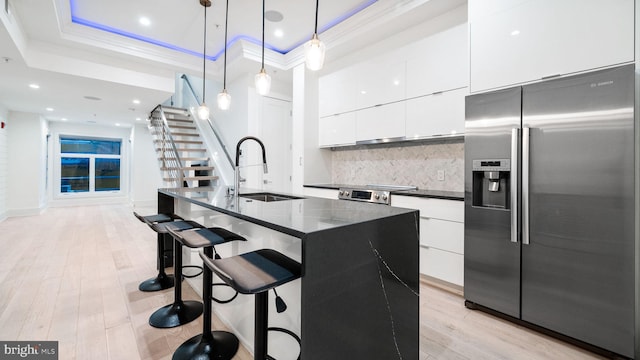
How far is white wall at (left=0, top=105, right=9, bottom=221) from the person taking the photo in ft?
19.2

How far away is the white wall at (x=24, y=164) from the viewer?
6379 millimetres

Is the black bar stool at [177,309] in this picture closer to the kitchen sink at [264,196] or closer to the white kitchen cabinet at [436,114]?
the kitchen sink at [264,196]

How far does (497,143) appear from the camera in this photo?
2.07 metres

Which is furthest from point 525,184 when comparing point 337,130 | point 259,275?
point 337,130

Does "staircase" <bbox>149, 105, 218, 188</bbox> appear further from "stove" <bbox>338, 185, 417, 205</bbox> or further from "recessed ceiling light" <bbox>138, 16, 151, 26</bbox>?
"stove" <bbox>338, 185, 417, 205</bbox>

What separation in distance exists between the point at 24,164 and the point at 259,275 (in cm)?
869

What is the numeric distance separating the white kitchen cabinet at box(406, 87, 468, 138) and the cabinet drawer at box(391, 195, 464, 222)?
0.70m

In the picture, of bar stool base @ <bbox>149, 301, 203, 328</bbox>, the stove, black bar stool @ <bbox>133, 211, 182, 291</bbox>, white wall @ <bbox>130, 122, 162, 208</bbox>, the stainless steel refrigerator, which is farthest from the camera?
white wall @ <bbox>130, 122, 162, 208</bbox>

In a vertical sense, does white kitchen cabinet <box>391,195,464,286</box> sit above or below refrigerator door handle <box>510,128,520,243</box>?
below

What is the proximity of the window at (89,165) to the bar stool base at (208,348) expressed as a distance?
9.39 metres

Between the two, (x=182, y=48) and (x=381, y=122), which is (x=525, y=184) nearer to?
(x=381, y=122)

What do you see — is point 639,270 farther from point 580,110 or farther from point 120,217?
point 120,217

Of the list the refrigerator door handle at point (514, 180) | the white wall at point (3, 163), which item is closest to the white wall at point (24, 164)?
the white wall at point (3, 163)

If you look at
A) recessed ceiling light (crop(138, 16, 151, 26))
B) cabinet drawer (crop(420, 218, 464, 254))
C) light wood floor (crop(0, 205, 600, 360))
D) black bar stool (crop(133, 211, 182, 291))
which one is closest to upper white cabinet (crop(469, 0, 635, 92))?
cabinet drawer (crop(420, 218, 464, 254))
